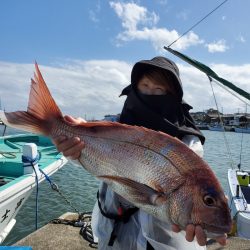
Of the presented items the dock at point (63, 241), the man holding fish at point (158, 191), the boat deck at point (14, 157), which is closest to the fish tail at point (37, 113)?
the man holding fish at point (158, 191)

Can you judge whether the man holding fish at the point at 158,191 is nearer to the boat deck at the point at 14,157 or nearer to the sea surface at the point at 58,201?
the sea surface at the point at 58,201

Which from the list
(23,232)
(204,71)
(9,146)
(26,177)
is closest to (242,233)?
(204,71)

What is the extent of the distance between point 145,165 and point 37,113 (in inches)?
29.9

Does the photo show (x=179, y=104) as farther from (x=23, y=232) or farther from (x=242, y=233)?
(x=23, y=232)

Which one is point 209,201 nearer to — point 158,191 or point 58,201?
point 158,191

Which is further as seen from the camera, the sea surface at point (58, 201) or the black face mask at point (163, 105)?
the sea surface at point (58, 201)

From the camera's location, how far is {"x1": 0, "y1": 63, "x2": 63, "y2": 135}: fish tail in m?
2.08

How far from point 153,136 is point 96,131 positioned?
38cm

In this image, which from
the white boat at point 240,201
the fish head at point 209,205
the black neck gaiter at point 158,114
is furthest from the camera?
the white boat at point 240,201

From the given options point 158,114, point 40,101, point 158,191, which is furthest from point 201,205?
point 40,101

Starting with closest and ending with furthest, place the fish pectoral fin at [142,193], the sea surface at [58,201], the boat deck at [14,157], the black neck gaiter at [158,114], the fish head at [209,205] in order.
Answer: the fish head at [209,205] < the fish pectoral fin at [142,193] < the black neck gaiter at [158,114] < the boat deck at [14,157] < the sea surface at [58,201]

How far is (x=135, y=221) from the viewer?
2.53 meters

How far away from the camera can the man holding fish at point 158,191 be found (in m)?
1.72

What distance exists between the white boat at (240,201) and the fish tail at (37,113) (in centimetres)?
474
